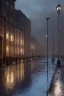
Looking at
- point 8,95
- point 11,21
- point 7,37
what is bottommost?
point 8,95

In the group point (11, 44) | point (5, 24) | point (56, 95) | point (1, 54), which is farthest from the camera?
point (11, 44)

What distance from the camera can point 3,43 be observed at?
61688 mm

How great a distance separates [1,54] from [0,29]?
698 centimetres

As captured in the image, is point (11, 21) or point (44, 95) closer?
point (44, 95)

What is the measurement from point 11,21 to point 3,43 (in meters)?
15.4

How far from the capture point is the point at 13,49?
245 feet

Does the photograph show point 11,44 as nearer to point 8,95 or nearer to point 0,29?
point 0,29

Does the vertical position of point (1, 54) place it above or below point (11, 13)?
below

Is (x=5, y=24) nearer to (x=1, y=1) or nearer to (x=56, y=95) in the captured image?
(x=1, y=1)

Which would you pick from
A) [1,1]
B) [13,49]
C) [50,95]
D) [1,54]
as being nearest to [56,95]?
[50,95]

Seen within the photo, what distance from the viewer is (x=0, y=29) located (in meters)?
59.0

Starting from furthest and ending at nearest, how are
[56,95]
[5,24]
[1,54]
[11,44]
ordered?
1. [11,44]
2. [5,24]
3. [1,54]
4. [56,95]

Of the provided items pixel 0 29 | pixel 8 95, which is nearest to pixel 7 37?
pixel 0 29

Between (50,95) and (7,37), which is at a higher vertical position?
(7,37)
